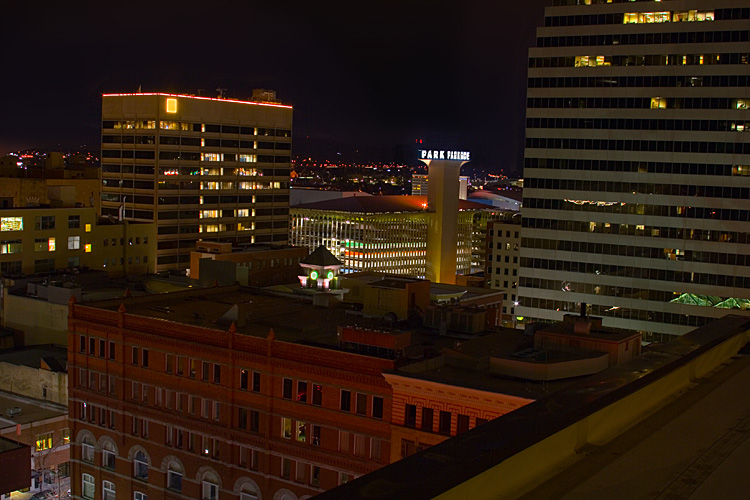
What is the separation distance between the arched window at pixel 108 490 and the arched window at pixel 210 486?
31.7ft

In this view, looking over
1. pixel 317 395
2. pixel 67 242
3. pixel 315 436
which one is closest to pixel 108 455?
pixel 315 436

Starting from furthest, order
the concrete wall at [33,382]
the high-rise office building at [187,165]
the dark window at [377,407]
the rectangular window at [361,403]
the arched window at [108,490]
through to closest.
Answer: the high-rise office building at [187,165]
the concrete wall at [33,382]
the arched window at [108,490]
the rectangular window at [361,403]
the dark window at [377,407]

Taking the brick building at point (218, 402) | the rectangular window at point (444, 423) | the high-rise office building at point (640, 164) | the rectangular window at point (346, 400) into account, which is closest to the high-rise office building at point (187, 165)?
the high-rise office building at point (640, 164)

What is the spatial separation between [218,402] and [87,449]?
15592 millimetres

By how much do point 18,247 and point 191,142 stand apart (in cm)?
6073

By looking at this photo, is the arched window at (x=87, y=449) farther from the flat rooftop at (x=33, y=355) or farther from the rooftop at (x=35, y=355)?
the flat rooftop at (x=33, y=355)

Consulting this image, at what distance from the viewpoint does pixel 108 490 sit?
6147cm

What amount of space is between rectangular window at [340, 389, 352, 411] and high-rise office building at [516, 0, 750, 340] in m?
82.5

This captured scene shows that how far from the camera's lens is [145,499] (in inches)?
2303

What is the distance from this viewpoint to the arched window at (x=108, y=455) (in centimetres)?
6159

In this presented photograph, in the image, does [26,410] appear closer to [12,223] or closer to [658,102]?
[12,223]

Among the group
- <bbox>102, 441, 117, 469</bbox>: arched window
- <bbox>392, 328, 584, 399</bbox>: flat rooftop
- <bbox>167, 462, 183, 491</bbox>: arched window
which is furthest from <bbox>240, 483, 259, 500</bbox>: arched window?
<bbox>392, 328, 584, 399</bbox>: flat rooftop

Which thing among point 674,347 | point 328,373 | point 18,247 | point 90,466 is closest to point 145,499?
point 90,466

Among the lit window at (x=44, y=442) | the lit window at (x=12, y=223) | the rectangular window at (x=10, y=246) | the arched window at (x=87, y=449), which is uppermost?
the lit window at (x=12, y=223)
